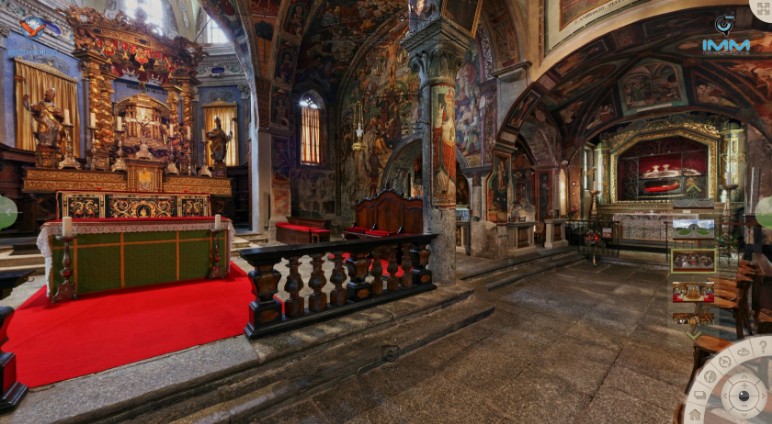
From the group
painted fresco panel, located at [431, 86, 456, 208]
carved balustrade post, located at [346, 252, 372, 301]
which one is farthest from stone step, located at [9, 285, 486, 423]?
painted fresco panel, located at [431, 86, 456, 208]

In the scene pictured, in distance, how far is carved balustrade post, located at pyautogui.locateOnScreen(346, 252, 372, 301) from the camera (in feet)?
10.7

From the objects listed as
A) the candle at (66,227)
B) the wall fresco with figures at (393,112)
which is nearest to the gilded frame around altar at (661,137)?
the wall fresco with figures at (393,112)

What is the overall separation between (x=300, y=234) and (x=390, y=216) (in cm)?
280

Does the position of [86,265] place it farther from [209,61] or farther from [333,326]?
[209,61]

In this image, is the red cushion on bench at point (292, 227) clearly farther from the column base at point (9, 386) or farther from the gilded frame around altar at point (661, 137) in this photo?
the gilded frame around altar at point (661, 137)

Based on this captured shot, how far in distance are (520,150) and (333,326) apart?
10072 millimetres

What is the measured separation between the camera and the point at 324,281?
294 centimetres

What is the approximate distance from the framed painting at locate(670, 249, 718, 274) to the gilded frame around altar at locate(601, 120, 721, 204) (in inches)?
500

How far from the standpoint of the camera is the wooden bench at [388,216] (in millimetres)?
6121

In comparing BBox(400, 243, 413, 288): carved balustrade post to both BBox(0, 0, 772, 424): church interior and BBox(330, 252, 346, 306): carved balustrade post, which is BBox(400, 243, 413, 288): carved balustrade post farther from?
BBox(330, 252, 346, 306): carved balustrade post

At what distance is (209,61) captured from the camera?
44.6 feet

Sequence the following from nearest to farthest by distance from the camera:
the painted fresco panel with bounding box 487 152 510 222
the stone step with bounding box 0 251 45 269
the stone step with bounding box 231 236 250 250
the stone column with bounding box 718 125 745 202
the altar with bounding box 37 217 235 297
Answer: the altar with bounding box 37 217 235 297, the stone step with bounding box 0 251 45 269, the painted fresco panel with bounding box 487 152 510 222, the stone step with bounding box 231 236 250 250, the stone column with bounding box 718 125 745 202

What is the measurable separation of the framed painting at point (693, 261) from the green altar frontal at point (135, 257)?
5575 millimetres

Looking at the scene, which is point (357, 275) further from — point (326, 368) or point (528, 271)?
point (528, 271)
